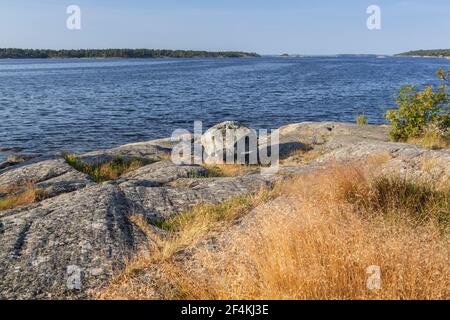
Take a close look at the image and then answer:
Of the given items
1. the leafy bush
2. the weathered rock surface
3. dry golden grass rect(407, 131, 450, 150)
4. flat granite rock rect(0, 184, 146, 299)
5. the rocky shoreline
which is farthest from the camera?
the leafy bush

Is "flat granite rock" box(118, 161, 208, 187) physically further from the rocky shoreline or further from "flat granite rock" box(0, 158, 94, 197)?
"flat granite rock" box(0, 158, 94, 197)

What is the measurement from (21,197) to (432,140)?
15244 mm

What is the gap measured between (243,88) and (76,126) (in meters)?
34.1

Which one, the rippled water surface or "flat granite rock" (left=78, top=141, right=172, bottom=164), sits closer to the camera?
"flat granite rock" (left=78, top=141, right=172, bottom=164)

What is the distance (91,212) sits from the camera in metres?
8.31

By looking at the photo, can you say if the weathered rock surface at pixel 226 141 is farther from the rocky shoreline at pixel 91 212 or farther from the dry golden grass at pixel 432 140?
the dry golden grass at pixel 432 140

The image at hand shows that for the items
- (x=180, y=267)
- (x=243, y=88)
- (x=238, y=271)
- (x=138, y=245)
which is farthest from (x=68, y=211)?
(x=243, y=88)

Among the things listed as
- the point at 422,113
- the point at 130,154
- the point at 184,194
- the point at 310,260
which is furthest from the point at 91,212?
the point at 422,113

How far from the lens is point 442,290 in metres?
4.00

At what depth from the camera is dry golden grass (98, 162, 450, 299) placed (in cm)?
409

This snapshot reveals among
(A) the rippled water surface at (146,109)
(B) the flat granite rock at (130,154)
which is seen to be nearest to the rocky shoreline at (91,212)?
(B) the flat granite rock at (130,154)

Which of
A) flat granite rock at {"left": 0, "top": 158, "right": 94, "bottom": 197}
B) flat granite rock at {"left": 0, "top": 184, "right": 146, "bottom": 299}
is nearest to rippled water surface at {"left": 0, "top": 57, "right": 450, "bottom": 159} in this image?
flat granite rock at {"left": 0, "top": 158, "right": 94, "bottom": 197}

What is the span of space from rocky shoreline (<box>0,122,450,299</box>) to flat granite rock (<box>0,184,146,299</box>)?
12 mm

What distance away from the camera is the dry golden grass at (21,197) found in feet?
33.1
